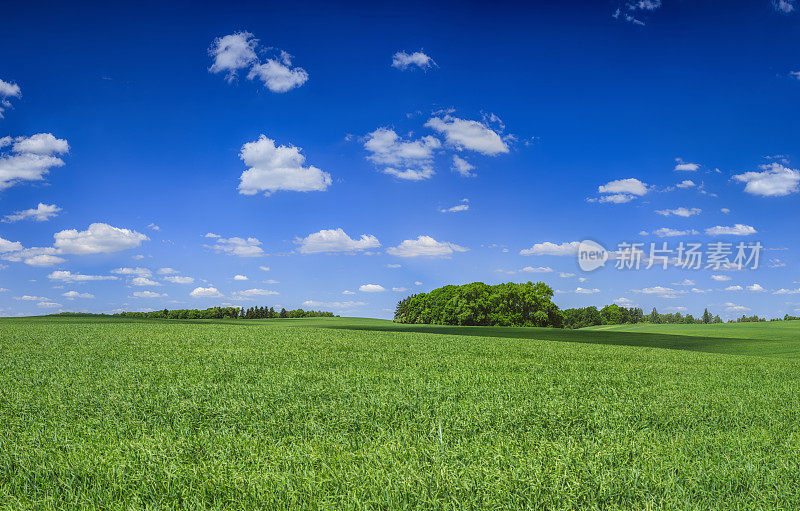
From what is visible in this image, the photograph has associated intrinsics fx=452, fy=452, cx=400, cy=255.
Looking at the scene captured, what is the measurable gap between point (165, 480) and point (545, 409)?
4292 mm

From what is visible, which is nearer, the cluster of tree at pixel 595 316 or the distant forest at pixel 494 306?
the distant forest at pixel 494 306

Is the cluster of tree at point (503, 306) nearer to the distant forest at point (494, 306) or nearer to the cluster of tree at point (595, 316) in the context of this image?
the distant forest at point (494, 306)

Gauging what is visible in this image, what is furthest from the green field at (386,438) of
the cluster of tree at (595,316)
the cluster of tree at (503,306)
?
the cluster of tree at (595,316)

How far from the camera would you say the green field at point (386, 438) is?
11.3ft

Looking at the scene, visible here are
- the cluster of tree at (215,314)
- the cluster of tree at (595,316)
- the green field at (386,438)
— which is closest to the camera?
the green field at (386,438)

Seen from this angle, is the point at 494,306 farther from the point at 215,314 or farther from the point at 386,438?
the point at 386,438

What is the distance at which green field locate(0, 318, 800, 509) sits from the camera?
3.45 m

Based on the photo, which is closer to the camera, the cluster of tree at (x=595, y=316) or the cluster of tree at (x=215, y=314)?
the cluster of tree at (x=215, y=314)

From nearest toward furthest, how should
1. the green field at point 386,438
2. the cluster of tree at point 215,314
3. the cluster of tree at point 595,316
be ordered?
the green field at point 386,438
the cluster of tree at point 215,314
the cluster of tree at point 595,316

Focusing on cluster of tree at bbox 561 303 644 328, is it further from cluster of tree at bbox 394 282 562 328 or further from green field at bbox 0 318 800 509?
green field at bbox 0 318 800 509

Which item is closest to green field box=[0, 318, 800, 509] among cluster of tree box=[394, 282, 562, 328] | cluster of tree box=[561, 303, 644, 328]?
cluster of tree box=[394, 282, 562, 328]

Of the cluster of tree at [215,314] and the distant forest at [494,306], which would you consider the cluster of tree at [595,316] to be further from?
the cluster of tree at [215,314]

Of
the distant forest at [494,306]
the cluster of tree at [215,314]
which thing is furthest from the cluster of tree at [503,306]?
the cluster of tree at [215,314]

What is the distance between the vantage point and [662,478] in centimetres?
374
